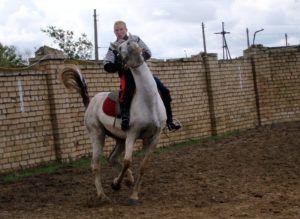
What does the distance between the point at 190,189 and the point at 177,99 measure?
6786mm

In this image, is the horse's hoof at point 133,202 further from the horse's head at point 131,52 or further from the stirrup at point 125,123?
the horse's head at point 131,52

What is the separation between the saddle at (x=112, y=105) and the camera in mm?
7140

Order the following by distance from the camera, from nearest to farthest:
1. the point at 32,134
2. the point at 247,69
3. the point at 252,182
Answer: the point at 252,182, the point at 32,134, the point at 247,69

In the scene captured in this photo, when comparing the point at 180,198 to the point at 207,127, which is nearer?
the point at 180,198

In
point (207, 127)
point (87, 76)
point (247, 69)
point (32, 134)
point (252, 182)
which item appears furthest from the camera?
point (247, 69)

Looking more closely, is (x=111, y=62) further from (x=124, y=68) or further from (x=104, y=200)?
(x=104, y=200)

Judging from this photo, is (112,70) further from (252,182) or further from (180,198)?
(252,182)

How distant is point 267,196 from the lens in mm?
7082

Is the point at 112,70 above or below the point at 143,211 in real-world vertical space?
above

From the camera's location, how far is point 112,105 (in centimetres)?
729

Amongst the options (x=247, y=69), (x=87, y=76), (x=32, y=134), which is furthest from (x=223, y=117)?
(x=32, y=134)

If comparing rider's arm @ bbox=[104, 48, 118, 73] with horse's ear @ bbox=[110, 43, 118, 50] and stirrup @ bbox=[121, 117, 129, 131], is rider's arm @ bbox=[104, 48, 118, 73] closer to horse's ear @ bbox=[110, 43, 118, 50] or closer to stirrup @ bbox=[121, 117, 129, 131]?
horse's ear @ bbox=[110, 43, 118, 50]

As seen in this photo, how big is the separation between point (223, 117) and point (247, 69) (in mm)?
2359

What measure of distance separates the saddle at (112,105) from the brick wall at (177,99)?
3.68 meters
